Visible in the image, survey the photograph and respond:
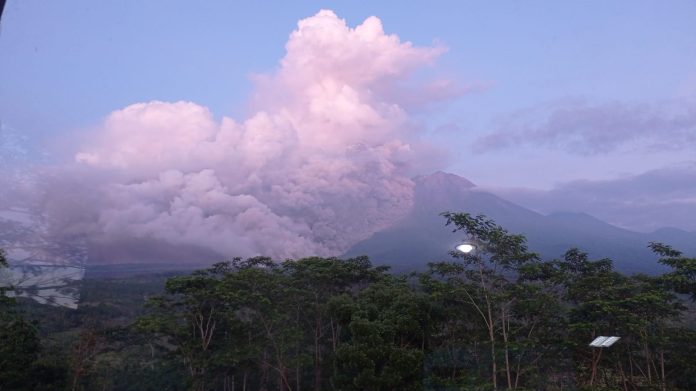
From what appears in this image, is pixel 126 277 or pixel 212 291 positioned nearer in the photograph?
pixel 212 291

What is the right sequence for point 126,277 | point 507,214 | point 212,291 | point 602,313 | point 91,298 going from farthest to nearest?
point 507,214, point 126,277, point 91,298, point 212,291, point 602,313

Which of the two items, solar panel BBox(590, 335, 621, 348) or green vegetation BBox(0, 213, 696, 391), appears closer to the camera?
solar panel BBox(590, 335, 621, 348)

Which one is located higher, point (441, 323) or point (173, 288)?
point (173, 288)

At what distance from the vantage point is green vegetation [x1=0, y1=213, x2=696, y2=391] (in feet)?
41.4

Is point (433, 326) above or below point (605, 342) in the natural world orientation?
below

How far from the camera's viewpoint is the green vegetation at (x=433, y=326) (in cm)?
1262

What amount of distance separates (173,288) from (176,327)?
133cm

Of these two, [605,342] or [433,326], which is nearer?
[605,342]

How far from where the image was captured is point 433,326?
1455 centimetres

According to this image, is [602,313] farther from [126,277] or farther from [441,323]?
[126,277]

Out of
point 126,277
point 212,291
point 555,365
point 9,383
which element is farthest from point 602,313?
point 126,277

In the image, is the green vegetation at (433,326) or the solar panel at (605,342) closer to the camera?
the solar panel at (605,342)

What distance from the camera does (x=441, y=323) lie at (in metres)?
15.4

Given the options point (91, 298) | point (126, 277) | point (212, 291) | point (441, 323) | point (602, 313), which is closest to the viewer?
point (602, 313)
